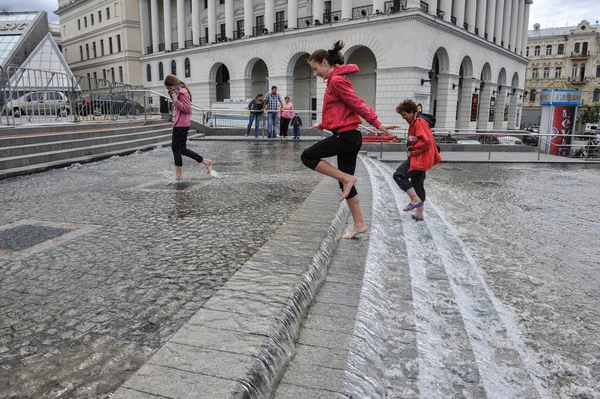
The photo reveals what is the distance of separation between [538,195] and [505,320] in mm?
6739

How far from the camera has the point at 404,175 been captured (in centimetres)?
676

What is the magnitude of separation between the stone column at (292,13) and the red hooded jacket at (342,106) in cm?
3487

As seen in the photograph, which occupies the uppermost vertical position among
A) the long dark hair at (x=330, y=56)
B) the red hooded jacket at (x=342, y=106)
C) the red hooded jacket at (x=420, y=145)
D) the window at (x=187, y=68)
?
the window at (x=187, y=68)

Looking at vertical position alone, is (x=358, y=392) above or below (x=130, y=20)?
below

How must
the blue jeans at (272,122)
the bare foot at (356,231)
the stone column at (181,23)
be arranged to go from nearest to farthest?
1. the bare foot at (356,231)
2. the blue jeans at (272,122)
3. the stone column at (181,23)

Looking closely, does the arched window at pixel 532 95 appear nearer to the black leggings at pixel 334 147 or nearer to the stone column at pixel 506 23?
the stone column at pixel 506 23

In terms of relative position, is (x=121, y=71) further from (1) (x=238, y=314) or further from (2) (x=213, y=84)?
(1) (x=238, y=314)

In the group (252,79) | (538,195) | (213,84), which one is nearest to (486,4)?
(252,79)

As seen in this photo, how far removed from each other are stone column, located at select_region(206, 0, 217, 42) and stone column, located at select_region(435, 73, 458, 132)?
22.3 metres

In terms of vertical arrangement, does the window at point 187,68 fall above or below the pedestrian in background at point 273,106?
above

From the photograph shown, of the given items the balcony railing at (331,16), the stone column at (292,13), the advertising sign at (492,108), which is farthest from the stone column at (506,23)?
the stone column at (292,13)

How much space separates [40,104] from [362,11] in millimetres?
25308

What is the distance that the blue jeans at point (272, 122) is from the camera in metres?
18.7

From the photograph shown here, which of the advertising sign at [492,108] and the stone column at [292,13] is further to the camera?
the advertising sign at [492,108]
